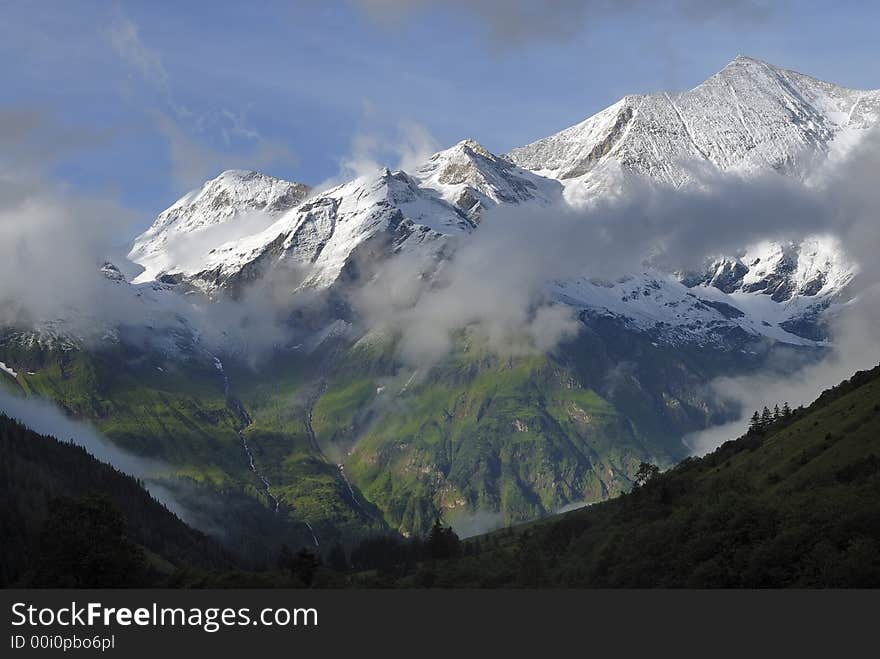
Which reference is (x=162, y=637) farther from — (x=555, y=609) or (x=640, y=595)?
(x=640, y=595)

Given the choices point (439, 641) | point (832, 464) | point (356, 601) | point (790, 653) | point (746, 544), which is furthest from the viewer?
point (832, 464)

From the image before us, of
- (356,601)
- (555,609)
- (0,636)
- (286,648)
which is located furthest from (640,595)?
(0,636)

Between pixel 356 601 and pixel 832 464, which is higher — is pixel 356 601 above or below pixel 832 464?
below

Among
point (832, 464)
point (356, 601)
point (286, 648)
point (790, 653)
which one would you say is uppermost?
point (832, 464)

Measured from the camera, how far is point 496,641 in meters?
126

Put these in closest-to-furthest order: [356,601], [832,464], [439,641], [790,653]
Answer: [790,653] → [439,641] → [356,601] → [832,464]

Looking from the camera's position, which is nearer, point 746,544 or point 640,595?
point 640,595

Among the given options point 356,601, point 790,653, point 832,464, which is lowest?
Answer: point 790,653

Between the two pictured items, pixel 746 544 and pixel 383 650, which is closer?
pixel 383 650

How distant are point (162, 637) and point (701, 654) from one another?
54.5m

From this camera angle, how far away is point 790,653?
11638cm

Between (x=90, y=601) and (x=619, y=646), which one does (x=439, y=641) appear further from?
(x=90, y=601)

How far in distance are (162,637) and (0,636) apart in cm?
1685

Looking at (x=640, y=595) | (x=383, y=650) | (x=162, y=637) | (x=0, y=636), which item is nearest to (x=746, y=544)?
(x=640, y=595)
